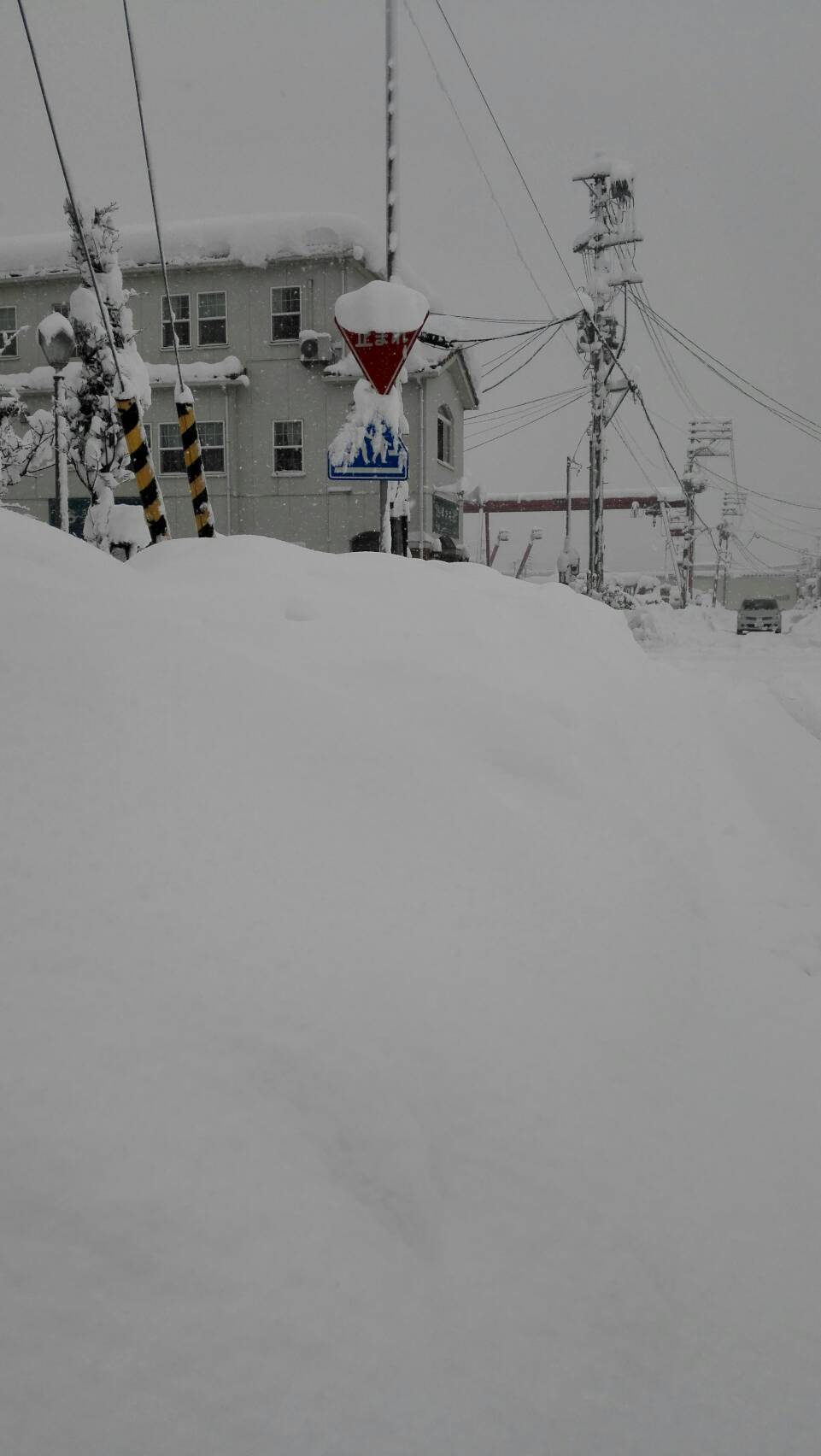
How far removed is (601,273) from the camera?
18.9 metres

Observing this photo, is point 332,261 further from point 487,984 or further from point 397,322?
point 487,984

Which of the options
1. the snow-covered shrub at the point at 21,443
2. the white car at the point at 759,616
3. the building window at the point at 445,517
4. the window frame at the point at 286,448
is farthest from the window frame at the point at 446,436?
the white car at the point at 759,616

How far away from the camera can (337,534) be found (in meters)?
20.1

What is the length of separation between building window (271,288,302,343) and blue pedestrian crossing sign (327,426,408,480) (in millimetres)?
14779

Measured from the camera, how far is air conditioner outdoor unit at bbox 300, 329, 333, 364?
19.7 metres

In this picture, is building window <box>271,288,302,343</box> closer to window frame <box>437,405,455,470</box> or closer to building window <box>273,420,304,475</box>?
building window <box>273,420,304,475</box>

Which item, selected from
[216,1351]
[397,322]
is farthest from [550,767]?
[397,322]

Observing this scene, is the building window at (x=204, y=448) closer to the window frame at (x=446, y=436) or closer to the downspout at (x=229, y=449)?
the downspout at (x=229, y=449)

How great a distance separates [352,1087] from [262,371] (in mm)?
21236

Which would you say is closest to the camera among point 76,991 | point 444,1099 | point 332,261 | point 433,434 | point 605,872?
point 76,991

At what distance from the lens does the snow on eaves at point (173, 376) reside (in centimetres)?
2016

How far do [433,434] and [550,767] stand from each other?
1934 cm

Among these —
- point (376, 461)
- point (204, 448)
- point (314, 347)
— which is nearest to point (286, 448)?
point (204, 448)

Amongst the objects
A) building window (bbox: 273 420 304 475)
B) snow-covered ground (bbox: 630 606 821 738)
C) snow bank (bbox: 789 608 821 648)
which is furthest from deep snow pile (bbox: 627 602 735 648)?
building window (bbox: 273 420 304 475)
